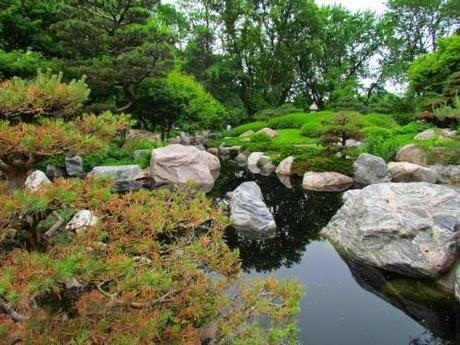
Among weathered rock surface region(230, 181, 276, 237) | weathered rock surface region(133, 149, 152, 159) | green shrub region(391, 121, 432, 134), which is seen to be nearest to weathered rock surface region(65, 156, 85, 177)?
weathered rock surface region(133, 149, 152, 159)

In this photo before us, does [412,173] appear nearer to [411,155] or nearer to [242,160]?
[411,155]

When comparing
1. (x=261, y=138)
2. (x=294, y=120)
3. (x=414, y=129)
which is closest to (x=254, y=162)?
(x=261, y=138)

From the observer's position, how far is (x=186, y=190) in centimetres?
312

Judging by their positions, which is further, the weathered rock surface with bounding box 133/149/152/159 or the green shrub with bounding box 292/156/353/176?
the weathered rock surface with bounding box 133/149/152/159

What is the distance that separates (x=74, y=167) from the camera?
1140cm

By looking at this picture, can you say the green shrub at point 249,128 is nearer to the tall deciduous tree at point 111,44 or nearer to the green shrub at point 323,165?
the tall deciduous tree at point 111,44

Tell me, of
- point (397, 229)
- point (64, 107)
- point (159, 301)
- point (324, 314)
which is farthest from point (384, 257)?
point (64, 107)

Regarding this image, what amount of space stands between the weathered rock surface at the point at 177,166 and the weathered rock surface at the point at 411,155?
6.11 metres

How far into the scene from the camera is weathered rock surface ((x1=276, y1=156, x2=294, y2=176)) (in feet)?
41.9

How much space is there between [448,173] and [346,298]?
7.07 metres

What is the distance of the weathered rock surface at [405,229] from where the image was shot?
4664 mm

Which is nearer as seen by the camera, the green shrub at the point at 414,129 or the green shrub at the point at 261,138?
the green shrub at the point at 414,129

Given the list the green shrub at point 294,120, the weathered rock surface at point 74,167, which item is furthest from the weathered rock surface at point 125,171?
the green shrub at point 294,120

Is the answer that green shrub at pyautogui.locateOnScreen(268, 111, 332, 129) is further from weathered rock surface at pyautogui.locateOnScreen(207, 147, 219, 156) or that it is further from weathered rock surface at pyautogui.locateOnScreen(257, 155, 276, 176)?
weathered rock surface at pyautogui.locateOnScreen(257, 155, 276, 176)
